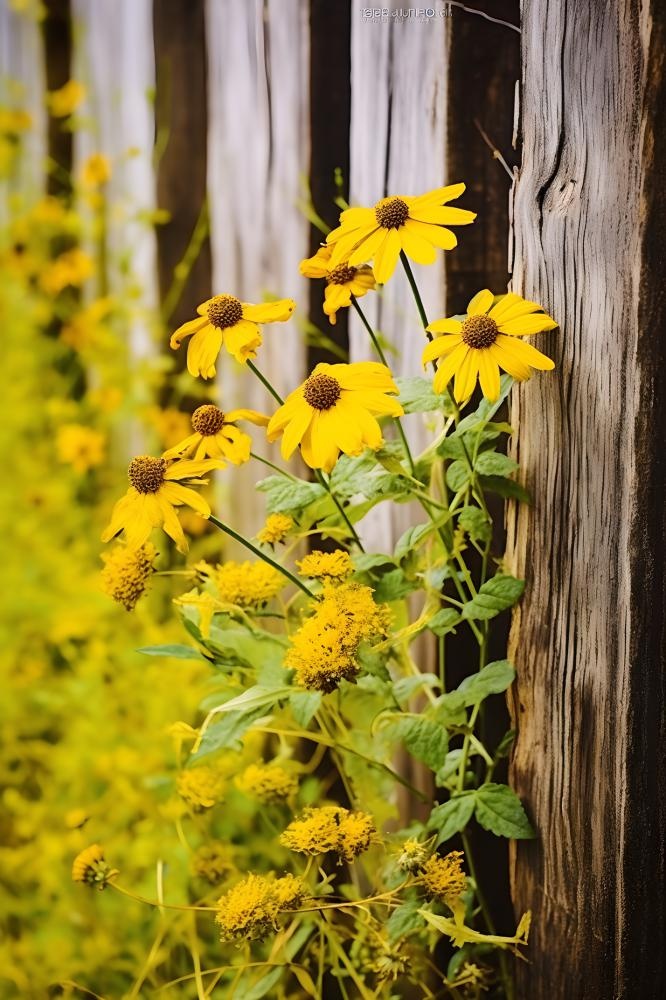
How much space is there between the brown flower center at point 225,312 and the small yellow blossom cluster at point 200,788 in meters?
0.53

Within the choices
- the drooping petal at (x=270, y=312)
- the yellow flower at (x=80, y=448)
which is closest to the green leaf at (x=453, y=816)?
the drooping petal at (x=270, y=312)

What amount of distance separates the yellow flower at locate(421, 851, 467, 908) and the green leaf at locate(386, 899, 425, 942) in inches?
2.3

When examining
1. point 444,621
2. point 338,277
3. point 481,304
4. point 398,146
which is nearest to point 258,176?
point 398,146

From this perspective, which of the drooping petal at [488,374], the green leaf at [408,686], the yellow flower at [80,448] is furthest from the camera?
the yellow flower at [80,448]

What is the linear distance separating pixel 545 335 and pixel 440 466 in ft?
0.78

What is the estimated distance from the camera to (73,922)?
1.45 meters

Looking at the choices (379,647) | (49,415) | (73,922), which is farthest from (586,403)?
(49,415)

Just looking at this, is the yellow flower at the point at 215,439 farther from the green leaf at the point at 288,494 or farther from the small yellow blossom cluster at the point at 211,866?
the small yellow blossom cluster at the point at 211,866

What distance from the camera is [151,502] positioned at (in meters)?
0.86

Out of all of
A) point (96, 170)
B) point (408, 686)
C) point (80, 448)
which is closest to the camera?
point (408, 686)

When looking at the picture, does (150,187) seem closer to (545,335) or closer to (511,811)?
(545,335)

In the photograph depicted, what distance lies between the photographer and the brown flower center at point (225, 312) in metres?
0.90

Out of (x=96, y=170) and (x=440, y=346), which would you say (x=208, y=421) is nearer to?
(x=440, y=346)

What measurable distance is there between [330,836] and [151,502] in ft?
1.21
